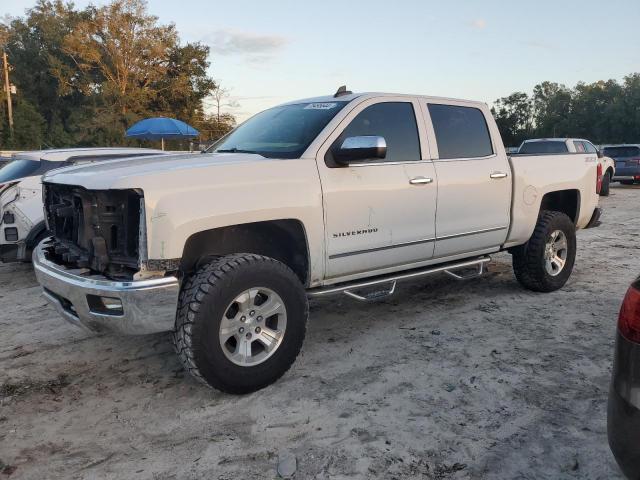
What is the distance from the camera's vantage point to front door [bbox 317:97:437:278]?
12.6 feet

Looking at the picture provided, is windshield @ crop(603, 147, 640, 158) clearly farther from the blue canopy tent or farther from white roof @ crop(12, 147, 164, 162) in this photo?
white roof @ crop(12, 147, 164, 162)

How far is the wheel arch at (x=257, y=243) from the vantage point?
346 cm

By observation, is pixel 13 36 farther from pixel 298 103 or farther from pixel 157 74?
pixel 298 103

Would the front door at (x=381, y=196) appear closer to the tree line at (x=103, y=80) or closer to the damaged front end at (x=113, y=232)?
the damaged front end at (x=113, y=232)

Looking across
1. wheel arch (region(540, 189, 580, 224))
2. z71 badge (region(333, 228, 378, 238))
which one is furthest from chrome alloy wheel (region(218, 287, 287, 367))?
wheel arch (region(540, 189, 580, 224))

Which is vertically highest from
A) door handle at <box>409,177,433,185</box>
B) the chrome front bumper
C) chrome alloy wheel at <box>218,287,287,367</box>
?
door handle at <box>409,177,433,185</box>

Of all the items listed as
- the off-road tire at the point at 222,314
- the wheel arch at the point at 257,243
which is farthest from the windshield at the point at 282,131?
the off-road tire at the point at 222,314

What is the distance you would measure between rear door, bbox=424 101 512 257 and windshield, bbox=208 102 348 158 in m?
1.02

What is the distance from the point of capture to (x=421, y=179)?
4.33 meters

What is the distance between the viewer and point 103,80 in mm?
41250

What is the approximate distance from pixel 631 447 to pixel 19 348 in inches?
167

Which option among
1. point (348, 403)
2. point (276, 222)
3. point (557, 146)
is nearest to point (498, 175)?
point (276, 222)

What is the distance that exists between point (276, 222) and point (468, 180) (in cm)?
195

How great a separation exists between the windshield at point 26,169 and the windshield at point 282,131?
2792mm
